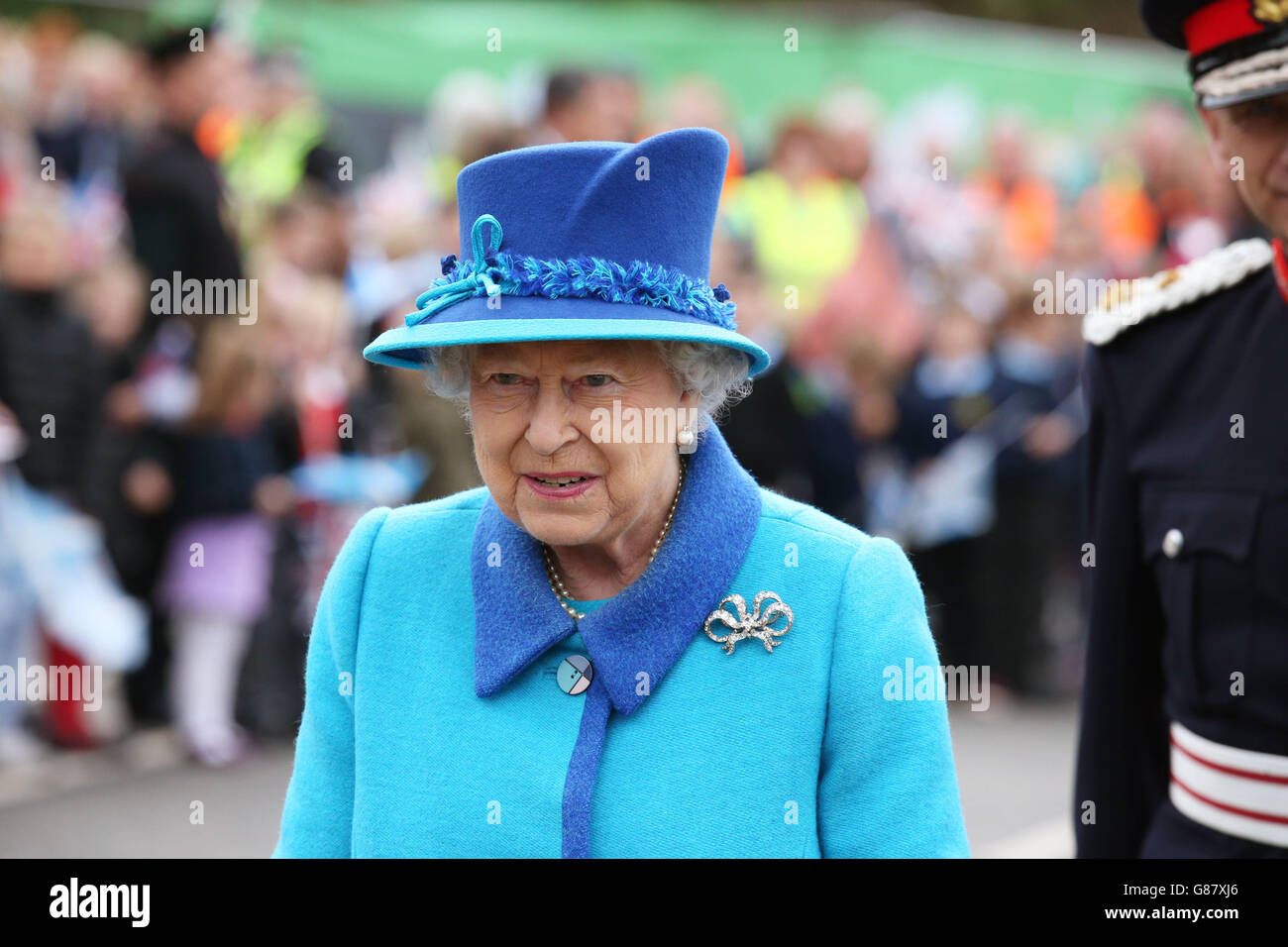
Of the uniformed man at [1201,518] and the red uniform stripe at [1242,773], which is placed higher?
the uniformed man at [1201,518]

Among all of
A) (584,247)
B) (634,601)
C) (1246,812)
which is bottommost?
(1246,812)

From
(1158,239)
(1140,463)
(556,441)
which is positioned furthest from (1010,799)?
(1158,239)

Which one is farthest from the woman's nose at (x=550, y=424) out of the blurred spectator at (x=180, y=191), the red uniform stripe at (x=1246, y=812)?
the blurred spectator at (x=180, y=191)

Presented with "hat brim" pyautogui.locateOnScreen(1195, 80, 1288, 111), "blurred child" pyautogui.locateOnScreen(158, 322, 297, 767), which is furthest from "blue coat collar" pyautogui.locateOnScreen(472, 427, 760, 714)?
"blurred child" pyautogui.locateOnScreen(158, 322, 297, 767)

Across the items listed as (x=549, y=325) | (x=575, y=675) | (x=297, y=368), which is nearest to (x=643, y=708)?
(x=575, y=675)

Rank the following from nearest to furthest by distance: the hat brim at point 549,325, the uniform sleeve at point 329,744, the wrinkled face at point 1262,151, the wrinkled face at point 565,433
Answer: the hat brim at point 549,325 < the wrinkled face at point 565,433 < the uniform sleeve at point 329,744 < the wrinkled face at point 1262,151

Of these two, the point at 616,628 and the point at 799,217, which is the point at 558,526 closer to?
the point at 616,628

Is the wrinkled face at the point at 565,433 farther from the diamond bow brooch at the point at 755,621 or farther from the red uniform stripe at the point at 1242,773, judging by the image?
the red uniform stripe at the point at 1242,773

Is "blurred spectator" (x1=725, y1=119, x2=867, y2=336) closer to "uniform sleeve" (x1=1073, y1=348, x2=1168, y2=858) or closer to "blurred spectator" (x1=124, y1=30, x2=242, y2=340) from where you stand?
"blurred spectator" (x1=124, y1=30, x2=242, y2=340)

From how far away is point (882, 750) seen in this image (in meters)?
2.33

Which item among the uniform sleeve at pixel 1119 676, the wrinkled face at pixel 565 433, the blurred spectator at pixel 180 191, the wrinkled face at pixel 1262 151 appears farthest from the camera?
the blurred spectator at pixel 180 191

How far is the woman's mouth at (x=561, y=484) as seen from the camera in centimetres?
241

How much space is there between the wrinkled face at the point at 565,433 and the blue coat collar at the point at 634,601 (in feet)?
0.32

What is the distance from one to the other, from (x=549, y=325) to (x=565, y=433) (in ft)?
0.56
